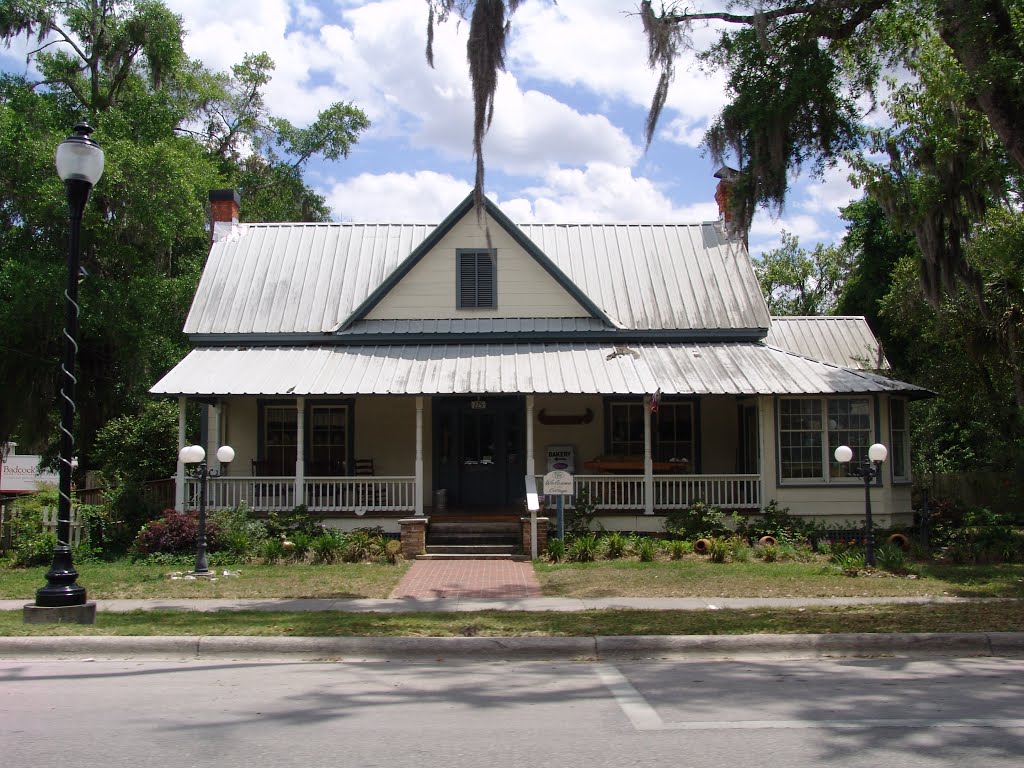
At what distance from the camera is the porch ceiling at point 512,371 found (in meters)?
16.7

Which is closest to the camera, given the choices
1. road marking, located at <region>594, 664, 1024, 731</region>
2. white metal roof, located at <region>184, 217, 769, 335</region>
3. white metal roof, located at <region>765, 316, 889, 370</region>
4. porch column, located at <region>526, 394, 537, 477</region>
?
road marking, located at <region>594, 664, 1024, 731</region>

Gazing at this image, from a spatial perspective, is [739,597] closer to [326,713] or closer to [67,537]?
[326,713]

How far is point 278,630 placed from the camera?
9.28 meters

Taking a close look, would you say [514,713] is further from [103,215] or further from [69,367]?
[103,215]

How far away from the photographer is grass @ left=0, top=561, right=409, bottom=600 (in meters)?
12.0

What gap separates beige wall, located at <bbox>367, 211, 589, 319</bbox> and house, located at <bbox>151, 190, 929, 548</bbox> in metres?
0.04

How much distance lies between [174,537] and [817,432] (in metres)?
11.9

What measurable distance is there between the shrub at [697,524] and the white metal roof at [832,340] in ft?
17.4

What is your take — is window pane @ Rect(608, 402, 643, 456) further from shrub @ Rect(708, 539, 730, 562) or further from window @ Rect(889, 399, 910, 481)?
window @ Rect(889, 399, 910, 481)

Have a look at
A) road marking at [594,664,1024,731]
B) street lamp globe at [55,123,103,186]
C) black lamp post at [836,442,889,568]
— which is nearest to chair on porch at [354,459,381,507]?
black lamp post at [836,442,889,568]

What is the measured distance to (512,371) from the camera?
689 inches

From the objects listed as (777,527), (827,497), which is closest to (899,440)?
(827,497)

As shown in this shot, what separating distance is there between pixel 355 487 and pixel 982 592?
1063 centimetres

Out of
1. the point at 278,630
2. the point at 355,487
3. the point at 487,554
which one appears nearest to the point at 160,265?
the point at 355,487
